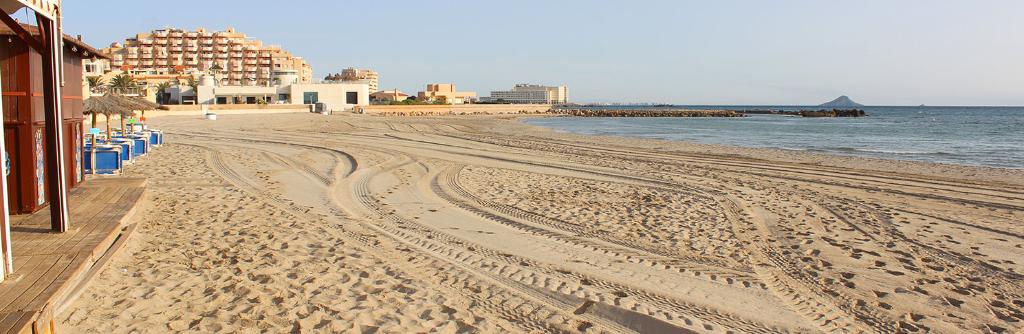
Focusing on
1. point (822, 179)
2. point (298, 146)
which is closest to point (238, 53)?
point (298, 146)

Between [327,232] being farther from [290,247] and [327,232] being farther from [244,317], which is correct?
[244,317]

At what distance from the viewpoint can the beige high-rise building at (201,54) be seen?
98125mm

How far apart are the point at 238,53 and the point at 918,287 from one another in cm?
10564

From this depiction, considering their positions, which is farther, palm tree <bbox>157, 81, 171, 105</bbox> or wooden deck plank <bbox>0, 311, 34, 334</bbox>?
palm tree <bbox>157, 81, 171, 105</bbox>

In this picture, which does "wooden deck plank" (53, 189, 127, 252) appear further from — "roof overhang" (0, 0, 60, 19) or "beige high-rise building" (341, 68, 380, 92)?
"beige high-rise building" (341, 68, 380, 92)

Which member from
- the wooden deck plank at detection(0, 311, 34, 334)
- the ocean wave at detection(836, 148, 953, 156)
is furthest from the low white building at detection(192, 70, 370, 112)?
the wooden deck plank at detection(0, 311, 34, 334)

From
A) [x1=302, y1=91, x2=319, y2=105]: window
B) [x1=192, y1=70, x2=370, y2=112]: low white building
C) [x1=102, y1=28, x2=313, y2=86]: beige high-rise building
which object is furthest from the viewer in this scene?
[x1=102, y1=28, x2=313, y2=86]: beige high-rise building

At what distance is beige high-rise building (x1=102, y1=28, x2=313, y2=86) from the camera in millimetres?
98125

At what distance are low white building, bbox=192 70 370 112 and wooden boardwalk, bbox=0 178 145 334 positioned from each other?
53.7 meters

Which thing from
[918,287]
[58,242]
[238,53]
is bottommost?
[918,287]

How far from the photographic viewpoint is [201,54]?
→ 99938 mm

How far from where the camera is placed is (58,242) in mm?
5441

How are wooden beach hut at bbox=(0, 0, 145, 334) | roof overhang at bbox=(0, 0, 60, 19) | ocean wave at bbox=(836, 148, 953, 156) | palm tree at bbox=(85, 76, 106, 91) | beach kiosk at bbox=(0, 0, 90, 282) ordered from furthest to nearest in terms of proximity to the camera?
1. palm tree at bbox=(85, 76, 106, 91)
2. ocean wave at bbox=(836, 148, 953, 156)
3. beach kiosk at bbox=(0, 0, 90, 282)
4. roof overhang at bbox=(0, 0, 60, 19)
5. wooden beach hut at bbox=(0, 0, 145, 334)

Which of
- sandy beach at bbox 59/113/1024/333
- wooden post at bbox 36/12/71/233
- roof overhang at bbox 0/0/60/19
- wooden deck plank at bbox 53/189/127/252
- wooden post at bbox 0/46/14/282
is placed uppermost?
roof overhang at bbox 0/0/60/19
